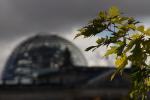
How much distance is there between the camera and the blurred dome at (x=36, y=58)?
165m

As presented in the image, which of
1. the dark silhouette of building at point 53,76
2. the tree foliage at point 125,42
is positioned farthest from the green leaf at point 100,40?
the dark silhouette of building at point 53,76

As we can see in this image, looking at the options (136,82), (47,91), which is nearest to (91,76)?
(47,91)

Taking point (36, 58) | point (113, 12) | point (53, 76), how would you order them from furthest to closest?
1. point (36, 58)
2. point (53, 76)
3. point (113, 12)

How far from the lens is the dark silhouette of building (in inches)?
5231

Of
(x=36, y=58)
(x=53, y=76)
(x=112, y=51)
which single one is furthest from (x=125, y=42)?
(x=36, y=58)

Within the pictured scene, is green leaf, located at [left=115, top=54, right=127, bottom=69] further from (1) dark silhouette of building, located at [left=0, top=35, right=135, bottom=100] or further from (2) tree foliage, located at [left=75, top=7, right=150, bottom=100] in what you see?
(1) dark silhouette of building, located at [left=0, top=35, right=135, bottom=100]

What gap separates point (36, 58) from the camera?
165 metres

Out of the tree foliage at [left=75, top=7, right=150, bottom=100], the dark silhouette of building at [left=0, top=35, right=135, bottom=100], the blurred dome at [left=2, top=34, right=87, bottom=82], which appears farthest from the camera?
the blurred dome at [left=2, top=34, right=87, bottom=82]

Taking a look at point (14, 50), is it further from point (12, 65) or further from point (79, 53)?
point (79, 53)

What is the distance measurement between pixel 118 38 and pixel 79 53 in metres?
168

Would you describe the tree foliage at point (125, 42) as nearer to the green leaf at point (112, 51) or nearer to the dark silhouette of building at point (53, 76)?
the green leaf at point (112, 51)

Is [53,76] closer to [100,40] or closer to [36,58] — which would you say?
[36,58]

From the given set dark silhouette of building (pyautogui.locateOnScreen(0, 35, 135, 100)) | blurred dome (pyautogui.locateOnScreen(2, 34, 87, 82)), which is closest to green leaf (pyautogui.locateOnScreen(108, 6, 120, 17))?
dark silhouette of building (pyautogui.locateOnScreen(0, 35, 135, 100))

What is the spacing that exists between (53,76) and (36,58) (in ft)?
29.9
